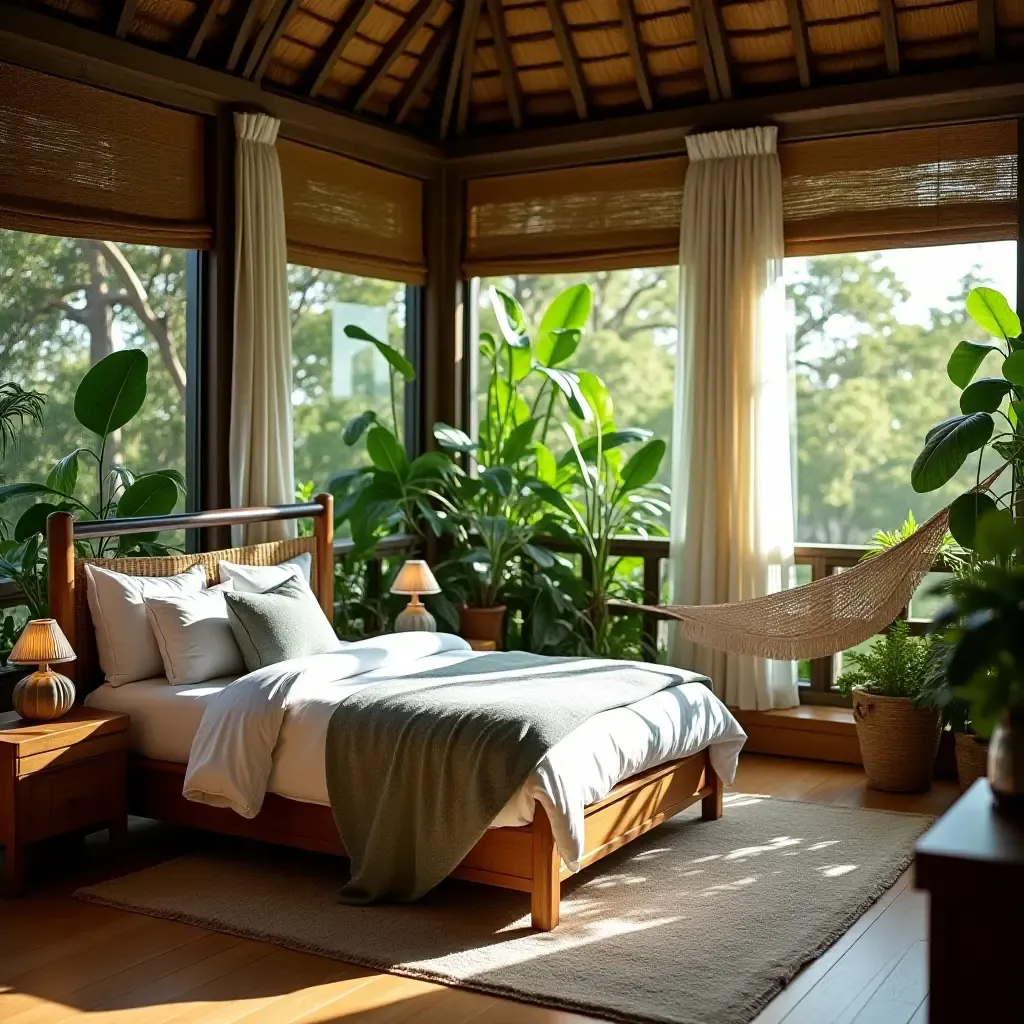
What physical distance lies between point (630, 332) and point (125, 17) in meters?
9.00

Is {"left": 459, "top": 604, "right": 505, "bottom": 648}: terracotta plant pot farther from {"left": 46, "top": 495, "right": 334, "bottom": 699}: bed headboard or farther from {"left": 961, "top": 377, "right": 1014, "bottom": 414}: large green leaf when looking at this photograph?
{"left": 961, "top": 377, "right": 1014, "bottom": 414}: large green leaf

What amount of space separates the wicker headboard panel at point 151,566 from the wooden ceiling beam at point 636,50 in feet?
8.64

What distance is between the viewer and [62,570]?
176 inches

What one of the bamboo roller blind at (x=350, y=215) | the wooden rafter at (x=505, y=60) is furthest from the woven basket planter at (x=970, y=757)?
the wooden rafter at (x=505, y=60)

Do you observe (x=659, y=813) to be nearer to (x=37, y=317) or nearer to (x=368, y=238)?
(x=37, y=317)

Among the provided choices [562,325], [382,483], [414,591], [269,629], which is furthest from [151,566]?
[562,325]

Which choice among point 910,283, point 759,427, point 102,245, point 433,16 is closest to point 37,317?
point 102,245

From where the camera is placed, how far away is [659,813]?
4.50 metres

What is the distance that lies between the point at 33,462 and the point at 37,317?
54 cm

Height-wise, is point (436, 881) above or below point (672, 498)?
below

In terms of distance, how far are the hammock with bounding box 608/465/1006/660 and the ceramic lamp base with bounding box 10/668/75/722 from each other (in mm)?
2406

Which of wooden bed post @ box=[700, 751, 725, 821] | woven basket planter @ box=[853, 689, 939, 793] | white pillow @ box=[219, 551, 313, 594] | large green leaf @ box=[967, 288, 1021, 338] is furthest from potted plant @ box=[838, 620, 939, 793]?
white pillow @ box=[219, 551, 313, 594]

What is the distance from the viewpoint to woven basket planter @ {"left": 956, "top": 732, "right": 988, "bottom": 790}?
5117 mm

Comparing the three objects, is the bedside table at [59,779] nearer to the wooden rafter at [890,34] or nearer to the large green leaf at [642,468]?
the large green leaf at [642,468]
